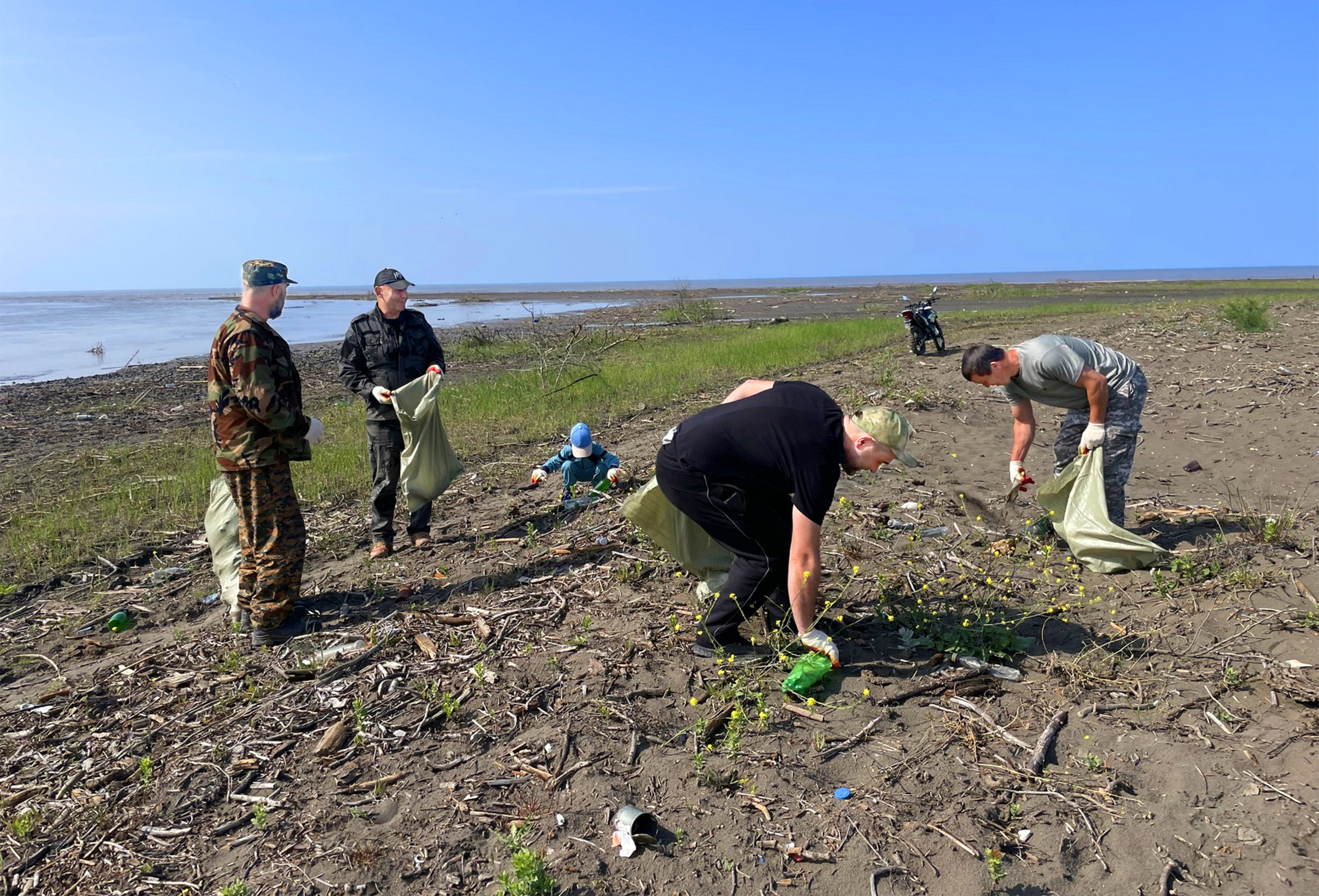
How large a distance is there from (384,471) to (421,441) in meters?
0.34

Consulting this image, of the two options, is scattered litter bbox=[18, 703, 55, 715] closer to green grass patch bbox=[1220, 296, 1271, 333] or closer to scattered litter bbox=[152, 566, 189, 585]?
scattered litter bbox=[152, 566, 189, 585]

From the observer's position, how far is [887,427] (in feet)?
11.2

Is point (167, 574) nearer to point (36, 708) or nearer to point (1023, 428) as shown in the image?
point (36, 708)

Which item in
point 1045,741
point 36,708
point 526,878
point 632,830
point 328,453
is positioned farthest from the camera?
point 328,453

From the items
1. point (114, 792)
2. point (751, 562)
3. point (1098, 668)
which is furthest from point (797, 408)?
point (114, 792)

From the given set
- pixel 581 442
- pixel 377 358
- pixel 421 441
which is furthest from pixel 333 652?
pixel 581 442

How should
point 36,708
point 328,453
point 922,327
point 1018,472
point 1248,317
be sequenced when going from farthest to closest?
1. point 922,327
2. point 1248,317
3. point 328,453
4. point 1018,472
5. point 36,708

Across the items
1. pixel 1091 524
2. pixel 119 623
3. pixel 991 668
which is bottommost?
pixel 119 623

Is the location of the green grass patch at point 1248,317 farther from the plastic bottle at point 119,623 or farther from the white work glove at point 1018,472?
the plastic bottle at point 119,623

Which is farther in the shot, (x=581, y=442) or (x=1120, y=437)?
(x=581, y=442)

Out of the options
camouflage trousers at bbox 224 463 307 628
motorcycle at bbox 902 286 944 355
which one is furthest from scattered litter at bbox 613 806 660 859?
motorcycle at bbox 902 286 944 355

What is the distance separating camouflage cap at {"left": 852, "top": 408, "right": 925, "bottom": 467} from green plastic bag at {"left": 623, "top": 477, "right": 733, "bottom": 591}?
3.85ft

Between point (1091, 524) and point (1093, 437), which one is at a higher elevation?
point (1093, 437)

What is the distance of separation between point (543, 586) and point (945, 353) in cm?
1206
